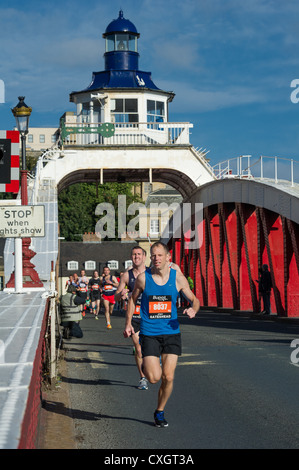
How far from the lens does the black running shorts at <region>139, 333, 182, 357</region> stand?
7.84 metres

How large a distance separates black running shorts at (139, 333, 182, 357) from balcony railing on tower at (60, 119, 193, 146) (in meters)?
42.5

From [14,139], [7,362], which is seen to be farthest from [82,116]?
[7,362]

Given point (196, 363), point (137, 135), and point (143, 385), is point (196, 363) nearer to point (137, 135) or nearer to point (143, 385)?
point (143, 385)

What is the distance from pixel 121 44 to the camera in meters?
59.4

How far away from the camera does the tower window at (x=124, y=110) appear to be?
5500 centimetres

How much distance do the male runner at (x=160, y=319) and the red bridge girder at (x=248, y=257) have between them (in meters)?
14.7

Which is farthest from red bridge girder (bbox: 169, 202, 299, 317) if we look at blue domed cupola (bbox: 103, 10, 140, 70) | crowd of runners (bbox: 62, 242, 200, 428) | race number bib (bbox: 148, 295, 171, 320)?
blue domed cupola (bbox: 103, 10, 140, 70)

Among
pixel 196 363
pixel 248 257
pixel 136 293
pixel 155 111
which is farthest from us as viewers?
pixel 155 111

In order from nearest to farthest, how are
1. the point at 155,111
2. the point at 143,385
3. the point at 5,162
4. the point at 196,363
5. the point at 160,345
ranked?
the point at 160,345 → the point at 143,385 → the point at 5,162 → the point at 196,363 → the point at 155,111

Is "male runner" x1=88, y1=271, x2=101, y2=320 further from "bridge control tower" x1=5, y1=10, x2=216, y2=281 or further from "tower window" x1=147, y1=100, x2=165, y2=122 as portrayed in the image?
"tower window" x1=147, y1=100, x2=165, y2=122

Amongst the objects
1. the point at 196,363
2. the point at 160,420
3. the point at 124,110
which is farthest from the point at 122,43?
the point at 160,420

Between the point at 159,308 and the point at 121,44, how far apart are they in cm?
5363

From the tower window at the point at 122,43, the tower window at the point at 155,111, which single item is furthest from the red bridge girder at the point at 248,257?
the tower window at the point at 122,43

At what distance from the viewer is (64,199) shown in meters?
102
